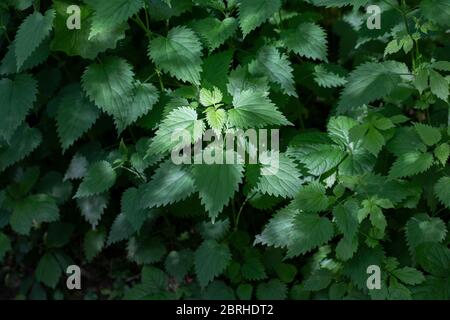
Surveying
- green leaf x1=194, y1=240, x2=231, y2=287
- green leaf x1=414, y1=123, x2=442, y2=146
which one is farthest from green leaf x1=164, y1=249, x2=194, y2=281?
green leaf x1=414, y1=123, x2=442, y2=146

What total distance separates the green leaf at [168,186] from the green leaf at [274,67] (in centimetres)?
60

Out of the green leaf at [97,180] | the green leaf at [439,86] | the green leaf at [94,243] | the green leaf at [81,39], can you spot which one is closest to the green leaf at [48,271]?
the green leaf at [94,243]

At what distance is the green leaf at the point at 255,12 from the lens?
2582mm

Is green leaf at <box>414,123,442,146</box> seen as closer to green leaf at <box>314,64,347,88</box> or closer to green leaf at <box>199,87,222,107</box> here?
green leaf at <box>314,64,347,88</box>

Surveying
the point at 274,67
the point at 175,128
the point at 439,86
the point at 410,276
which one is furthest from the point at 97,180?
the point at 439,86

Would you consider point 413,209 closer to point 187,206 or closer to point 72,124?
point 187,206

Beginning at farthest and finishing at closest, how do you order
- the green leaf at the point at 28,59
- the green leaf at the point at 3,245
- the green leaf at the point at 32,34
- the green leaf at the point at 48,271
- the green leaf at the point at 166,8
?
the green leaf at the point at 48,271, the green leaf at the point at 3,245, the green leaf at the point at 28,59, the green leaf at the point at 166,8, the green leaf at the point at 32,34

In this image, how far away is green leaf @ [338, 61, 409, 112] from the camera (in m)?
2.60

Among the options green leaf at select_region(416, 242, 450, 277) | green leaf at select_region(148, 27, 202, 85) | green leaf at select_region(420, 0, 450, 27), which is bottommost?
green leaf at select_region(416, 242, 450, 277)

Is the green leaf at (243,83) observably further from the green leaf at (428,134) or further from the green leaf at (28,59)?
the green leaf at (28,59)

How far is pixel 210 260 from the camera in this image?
2.80 metres

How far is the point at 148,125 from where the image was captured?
2.79 metres

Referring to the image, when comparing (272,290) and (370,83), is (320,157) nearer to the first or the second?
(370,83)
